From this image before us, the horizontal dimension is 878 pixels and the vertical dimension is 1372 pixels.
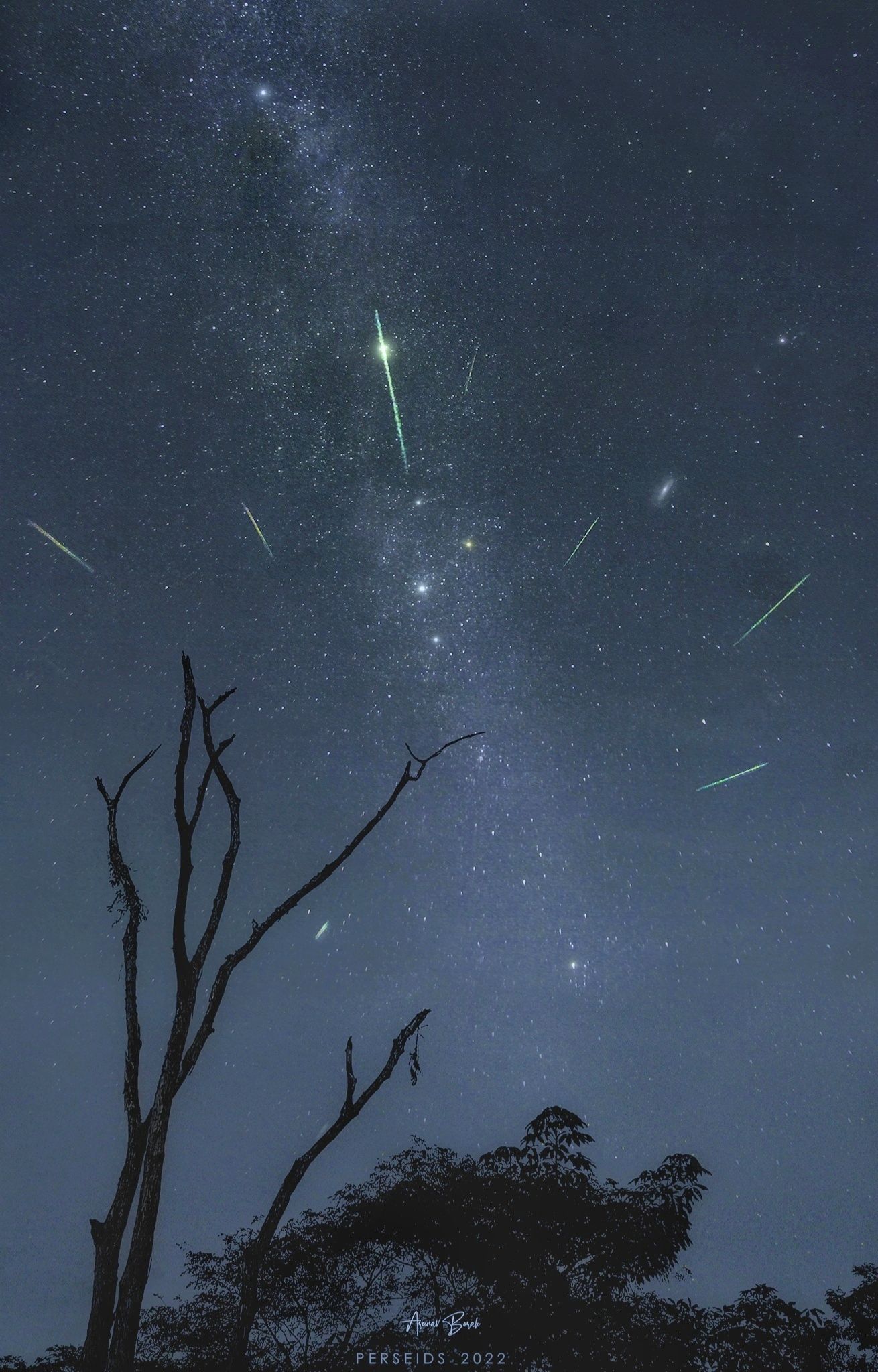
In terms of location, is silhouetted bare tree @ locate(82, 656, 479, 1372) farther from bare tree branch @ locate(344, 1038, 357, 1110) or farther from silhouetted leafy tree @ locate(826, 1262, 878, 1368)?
silhouetted leafy tree @ locate(826, 1262, 878, 1368)

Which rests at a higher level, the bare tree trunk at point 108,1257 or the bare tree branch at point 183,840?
the bare tree branch at point 183,840

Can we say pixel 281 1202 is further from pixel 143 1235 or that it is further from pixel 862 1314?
pixel 862 1314

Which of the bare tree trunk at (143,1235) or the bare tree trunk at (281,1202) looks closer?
the bare tree trunk at (143,1235)

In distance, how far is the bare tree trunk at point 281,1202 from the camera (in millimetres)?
8492

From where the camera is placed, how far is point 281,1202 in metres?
9.13

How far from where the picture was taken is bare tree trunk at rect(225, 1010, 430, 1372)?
8.49 metres

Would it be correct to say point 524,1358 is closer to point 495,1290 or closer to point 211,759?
point 495,1290
